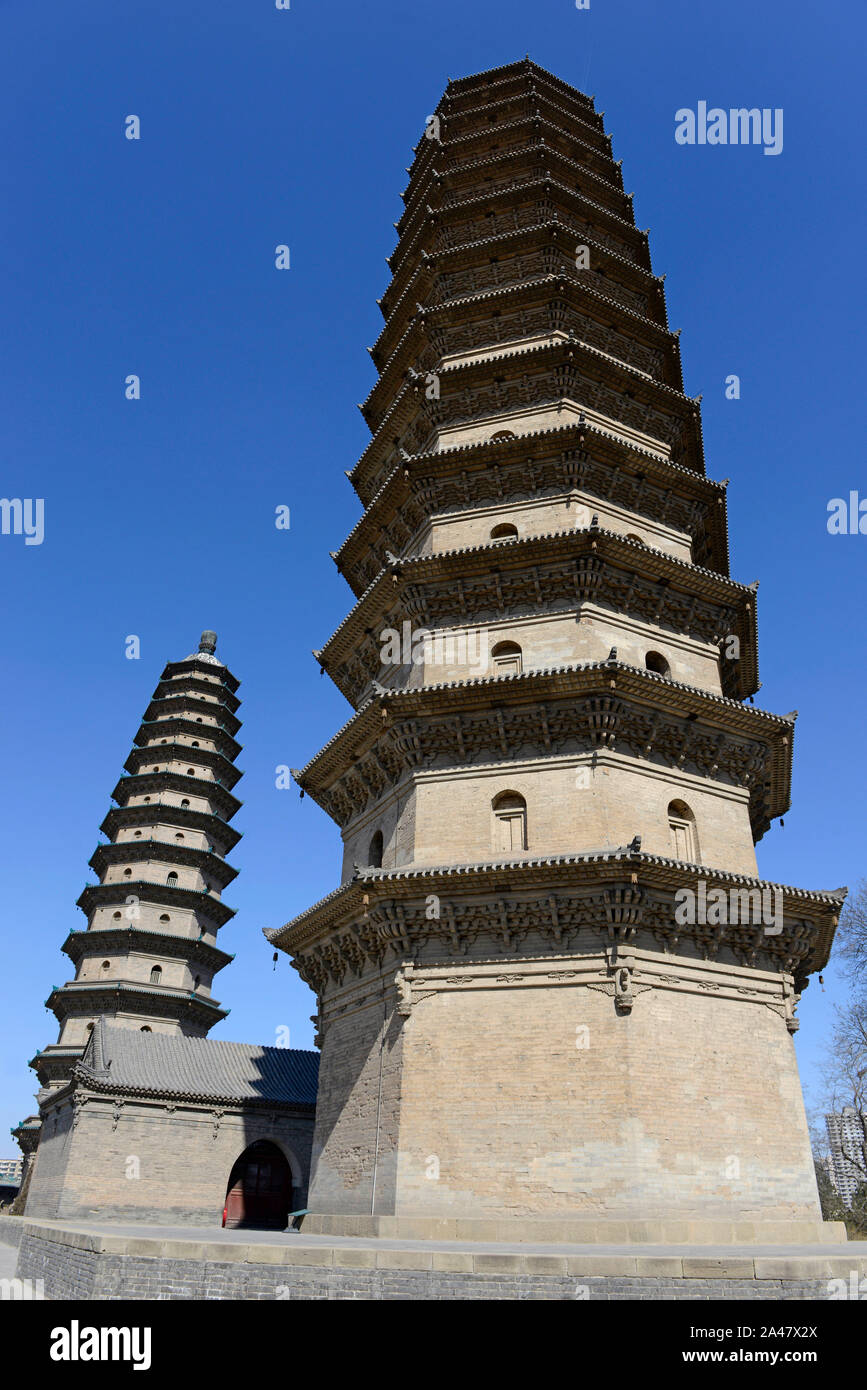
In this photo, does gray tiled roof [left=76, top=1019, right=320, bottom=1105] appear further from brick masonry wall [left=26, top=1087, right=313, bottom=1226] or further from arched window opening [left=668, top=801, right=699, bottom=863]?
arched window opening [left=668, top=801, right=699, bottom=863]

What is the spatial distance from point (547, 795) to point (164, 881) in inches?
988

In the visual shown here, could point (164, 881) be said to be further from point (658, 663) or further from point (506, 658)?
point (658, 663)

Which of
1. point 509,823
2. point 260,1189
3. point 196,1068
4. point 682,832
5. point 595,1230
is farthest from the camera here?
point 196,1068

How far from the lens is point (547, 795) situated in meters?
14.5

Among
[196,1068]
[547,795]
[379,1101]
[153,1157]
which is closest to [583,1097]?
[379,1101]

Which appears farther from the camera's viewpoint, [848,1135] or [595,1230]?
[848,1135]

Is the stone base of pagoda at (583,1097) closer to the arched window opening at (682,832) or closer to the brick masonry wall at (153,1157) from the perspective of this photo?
the arched window opening at (682,832)

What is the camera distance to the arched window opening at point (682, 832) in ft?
48.9

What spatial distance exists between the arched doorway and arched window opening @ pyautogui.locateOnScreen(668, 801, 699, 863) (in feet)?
57.3

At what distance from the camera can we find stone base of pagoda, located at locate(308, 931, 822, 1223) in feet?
38.8

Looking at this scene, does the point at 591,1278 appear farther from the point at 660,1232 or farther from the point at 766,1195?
the point at 766,1195

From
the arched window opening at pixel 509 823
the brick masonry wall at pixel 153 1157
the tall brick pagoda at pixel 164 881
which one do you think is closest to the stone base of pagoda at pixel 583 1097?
the arched window opening at pixel 509 823

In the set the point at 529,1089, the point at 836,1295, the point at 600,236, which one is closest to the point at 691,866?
the point at 529,1089
